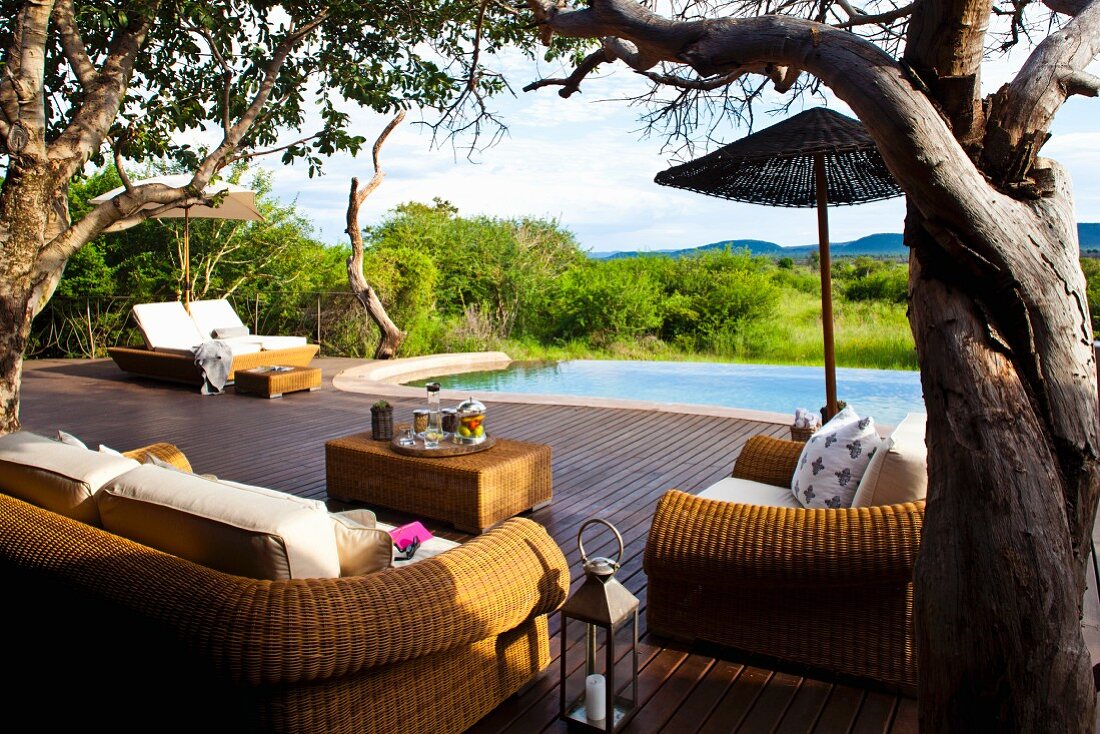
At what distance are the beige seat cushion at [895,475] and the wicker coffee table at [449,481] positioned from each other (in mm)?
1787

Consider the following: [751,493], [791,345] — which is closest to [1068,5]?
[751,493]

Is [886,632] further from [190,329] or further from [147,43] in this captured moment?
[190,329]

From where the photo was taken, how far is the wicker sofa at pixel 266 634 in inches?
70.8

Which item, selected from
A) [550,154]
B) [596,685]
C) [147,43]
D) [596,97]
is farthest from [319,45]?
[550,154]

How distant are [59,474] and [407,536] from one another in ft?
3.54

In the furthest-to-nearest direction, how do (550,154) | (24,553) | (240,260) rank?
(550,154) → (240,260) → (24,553)

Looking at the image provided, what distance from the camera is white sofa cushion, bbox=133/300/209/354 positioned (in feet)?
29.6

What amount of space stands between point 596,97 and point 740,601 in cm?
250

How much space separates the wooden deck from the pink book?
59cm

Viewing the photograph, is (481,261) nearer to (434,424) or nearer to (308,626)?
(434,424)

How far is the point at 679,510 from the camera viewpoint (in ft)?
8.93

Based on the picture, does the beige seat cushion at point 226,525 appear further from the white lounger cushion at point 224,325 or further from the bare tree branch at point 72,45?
the white lounger cushion at point 224,325

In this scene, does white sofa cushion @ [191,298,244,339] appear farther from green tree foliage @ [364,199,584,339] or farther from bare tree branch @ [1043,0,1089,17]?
bare tree branch @ [1043,0,1089,17]

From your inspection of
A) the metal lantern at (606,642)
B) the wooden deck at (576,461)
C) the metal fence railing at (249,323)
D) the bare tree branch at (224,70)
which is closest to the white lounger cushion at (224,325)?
the wooden deck at (576,461)
